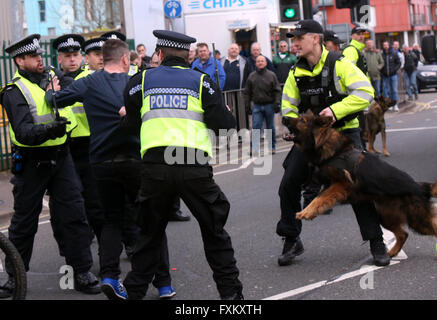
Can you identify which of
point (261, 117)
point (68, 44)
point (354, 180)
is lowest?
point (354, 180)

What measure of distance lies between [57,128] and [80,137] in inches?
46.0

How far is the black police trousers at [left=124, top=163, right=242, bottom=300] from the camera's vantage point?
15.1 ft

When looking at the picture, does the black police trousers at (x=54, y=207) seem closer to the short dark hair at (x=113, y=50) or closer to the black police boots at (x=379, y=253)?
the short dark hair at (x=113, y=50)

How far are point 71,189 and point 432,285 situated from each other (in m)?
2.91

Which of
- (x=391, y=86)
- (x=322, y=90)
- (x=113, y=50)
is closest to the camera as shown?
(x=113, y=50)

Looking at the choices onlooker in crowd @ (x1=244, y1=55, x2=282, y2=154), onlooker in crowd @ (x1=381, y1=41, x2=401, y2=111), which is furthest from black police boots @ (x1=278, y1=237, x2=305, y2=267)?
onlooker in crowd @ (x1=381, y1=41, x2=401, y2=111)

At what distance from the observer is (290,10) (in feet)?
50.3

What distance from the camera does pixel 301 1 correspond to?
16391mm

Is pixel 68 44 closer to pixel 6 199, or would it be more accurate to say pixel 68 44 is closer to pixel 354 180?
pixel 354 180

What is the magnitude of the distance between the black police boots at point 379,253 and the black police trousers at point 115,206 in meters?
1.71

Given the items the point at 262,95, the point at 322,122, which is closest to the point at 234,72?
the point at 262,95

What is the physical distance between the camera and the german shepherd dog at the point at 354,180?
537 centimetres

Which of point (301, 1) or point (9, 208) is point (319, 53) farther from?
point (301, 1)

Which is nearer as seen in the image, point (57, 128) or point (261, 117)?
point (57, 128)
